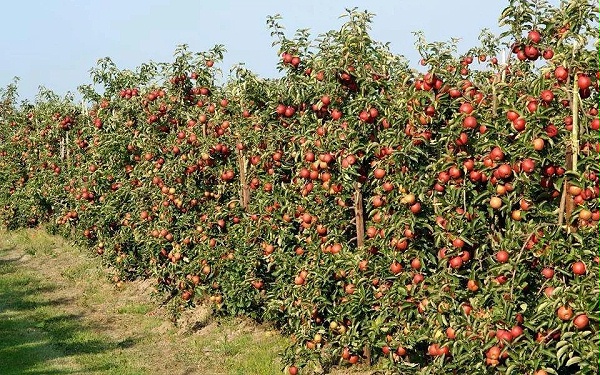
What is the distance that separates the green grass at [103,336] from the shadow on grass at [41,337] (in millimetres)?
11

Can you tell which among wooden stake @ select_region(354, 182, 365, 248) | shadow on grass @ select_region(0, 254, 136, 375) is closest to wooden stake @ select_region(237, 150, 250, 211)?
wooden stake @ select_region(354, 182, 365, 248)

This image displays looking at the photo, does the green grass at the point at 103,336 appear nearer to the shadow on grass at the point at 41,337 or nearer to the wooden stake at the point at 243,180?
the shadow on grass at the point at 41,337

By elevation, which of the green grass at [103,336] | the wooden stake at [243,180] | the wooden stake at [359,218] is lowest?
the green grass at [103,336]

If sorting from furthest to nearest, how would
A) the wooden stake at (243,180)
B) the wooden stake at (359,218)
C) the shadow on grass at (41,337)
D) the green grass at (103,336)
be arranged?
the wooden stake at (243,180) < the shadow on grass at (41,337) < the green grass at (103,336) < the wooden stake at (359,218)

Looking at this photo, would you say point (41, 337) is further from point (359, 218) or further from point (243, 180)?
point (359, 218)

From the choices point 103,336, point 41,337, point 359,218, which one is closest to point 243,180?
point 359,218

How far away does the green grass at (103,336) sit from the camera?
8141 mm

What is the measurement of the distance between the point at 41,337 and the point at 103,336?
839 mm

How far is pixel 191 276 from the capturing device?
8.95 meters

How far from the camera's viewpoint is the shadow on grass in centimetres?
827

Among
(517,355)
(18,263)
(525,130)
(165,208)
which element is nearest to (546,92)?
(525,130)

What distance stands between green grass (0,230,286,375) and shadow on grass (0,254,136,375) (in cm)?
1

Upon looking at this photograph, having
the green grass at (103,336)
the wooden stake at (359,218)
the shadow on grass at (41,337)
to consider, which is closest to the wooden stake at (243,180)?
the green grass at (103,336)

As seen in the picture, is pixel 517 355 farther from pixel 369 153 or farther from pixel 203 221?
pixel 203 221
